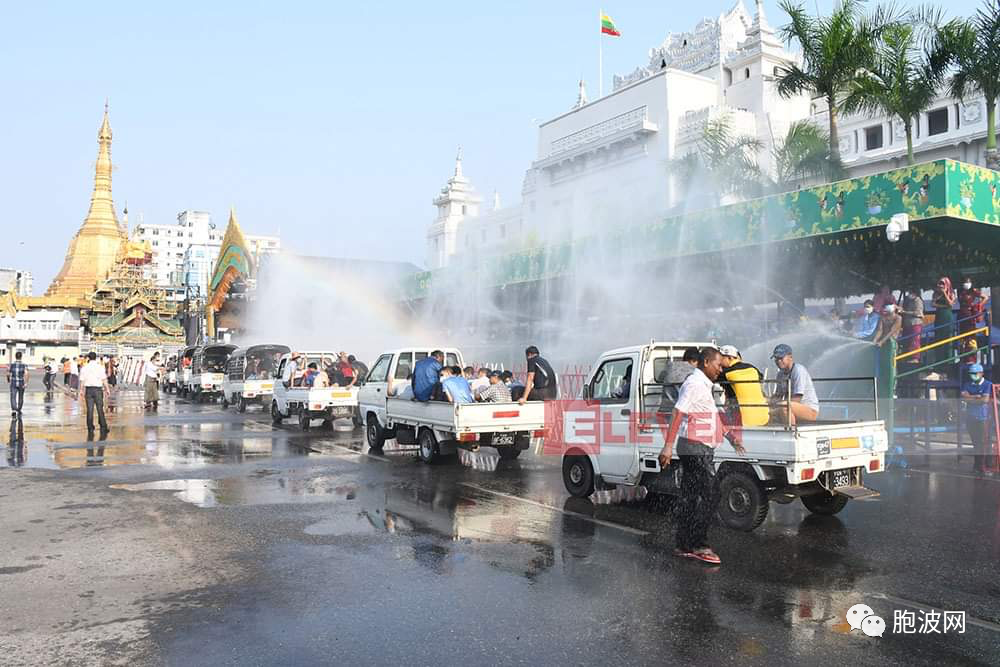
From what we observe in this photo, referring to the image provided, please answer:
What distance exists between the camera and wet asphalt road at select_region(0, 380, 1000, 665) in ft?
15.1

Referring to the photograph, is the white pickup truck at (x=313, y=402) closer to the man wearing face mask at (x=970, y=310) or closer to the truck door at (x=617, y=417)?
the truck door at (x=617, y=417)

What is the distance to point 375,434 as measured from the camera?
14516mm

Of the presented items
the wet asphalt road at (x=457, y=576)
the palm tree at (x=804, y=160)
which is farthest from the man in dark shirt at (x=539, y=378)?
the palm tree at (x=804, y=160)

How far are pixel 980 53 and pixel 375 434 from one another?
18.8m

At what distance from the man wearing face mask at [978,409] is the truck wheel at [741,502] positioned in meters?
7.73

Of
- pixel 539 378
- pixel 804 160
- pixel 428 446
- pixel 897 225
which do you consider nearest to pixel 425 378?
pixel 428 446

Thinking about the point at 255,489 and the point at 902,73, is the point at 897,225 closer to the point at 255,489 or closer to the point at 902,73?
the point at 902,73

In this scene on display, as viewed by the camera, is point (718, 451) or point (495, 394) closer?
point (718, 451)

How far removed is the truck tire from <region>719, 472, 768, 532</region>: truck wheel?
7.88 m

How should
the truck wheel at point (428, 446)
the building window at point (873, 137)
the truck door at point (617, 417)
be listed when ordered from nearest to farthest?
the truck door at point (617, 417) < the truck wheel at point (428, 446) < the building window at point (873, 137)

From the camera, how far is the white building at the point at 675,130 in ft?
162

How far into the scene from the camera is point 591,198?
63.6 metres

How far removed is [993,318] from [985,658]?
17996 millimetres

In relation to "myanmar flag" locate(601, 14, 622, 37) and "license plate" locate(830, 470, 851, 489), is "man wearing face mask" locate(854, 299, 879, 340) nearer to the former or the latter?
"license plate" locate(830, 470, 851, 489)
